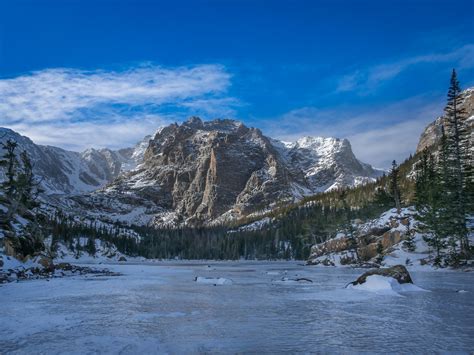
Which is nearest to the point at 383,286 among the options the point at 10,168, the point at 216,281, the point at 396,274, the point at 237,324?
the point at 396,274

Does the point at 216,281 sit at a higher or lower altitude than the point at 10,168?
lower

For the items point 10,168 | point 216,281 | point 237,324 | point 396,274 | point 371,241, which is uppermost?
point 10,168

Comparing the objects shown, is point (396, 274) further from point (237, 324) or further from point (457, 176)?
point (457, 176)

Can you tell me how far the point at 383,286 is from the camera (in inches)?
1294

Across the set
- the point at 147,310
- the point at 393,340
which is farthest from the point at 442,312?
the point at 147,310

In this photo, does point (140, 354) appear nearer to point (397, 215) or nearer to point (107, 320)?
point (107, 320)

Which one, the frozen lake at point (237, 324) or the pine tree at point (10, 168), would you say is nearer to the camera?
the frozen lake at point (237, 324)

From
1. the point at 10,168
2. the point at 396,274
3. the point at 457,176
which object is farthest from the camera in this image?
the point at 457,176

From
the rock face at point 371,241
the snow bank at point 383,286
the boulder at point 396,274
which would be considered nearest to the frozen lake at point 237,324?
the snow bank at point 383,286

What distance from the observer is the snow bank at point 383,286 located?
31734mm

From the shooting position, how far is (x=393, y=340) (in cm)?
1414

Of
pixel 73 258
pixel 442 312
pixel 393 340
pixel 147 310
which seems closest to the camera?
pixel 393 340

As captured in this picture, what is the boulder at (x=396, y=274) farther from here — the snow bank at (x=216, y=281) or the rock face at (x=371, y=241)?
the rock face at (x=371, y=241)

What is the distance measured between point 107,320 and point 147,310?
146 inches
